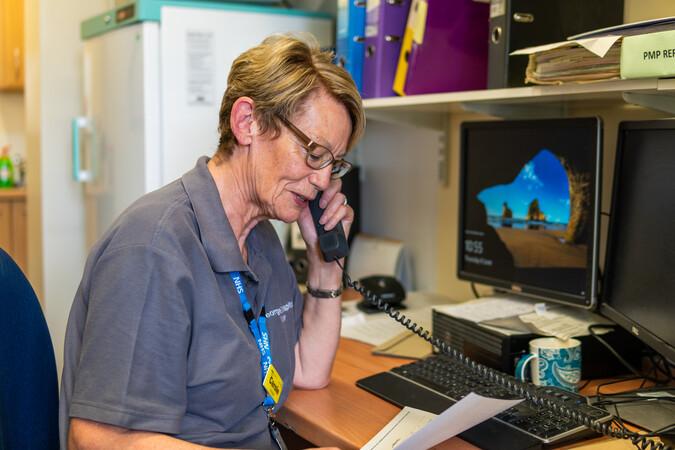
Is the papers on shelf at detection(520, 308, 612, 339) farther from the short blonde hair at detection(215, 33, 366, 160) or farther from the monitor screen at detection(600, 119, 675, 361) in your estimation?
the short blonde hair at detection(215, 33, 366, 160)

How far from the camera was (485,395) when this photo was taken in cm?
112

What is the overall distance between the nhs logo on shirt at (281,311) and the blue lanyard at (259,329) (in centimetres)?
5

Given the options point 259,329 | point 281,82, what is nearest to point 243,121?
point 281,82

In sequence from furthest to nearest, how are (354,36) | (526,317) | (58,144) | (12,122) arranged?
(12,122) < (58,144) < (354,36) < (526,317)

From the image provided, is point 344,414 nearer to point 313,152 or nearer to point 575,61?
point 313,152

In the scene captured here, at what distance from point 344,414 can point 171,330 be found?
1.24 feet

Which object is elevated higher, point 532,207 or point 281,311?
point 532,207

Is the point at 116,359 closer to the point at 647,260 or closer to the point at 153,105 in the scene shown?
the point at 647,260

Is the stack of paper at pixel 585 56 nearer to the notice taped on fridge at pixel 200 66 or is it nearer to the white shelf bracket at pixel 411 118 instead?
the white shelf bracket at pixel 411 118

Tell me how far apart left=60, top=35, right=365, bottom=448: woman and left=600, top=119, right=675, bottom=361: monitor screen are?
1.60 feet

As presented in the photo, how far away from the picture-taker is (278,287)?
1312 mm

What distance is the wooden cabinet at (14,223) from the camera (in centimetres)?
445

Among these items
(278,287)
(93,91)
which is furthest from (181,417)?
(93,91)

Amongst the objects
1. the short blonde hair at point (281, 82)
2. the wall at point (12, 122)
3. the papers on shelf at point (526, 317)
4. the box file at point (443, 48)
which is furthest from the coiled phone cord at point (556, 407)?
the wall at point (12, 122)
